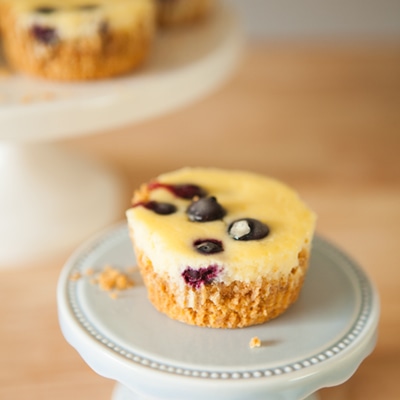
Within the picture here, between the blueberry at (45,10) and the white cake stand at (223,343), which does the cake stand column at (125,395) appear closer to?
the white cake stand at (223,343)

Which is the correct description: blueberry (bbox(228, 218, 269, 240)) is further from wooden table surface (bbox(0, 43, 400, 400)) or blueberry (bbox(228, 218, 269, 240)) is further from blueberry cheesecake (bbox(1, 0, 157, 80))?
blueberry cheesecake (bbox(1, 0, 157, 80))

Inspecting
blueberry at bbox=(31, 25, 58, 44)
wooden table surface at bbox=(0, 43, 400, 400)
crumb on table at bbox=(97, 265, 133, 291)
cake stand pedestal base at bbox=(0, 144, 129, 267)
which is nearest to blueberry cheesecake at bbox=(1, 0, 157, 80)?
blueberry at bbox=(31, 25, 58, 44)

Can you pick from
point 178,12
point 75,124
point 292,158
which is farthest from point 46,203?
point 292,158

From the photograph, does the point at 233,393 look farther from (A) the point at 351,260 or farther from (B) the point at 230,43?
(B) the point at 230,43

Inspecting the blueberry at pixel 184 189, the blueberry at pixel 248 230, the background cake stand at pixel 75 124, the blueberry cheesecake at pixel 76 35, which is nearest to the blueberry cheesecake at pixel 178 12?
the background cake stand at pixel 75 124

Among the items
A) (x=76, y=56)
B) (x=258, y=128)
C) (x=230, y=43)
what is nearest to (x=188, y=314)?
(x=76, y=56)

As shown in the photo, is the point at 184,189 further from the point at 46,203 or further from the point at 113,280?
the point at 46,203
